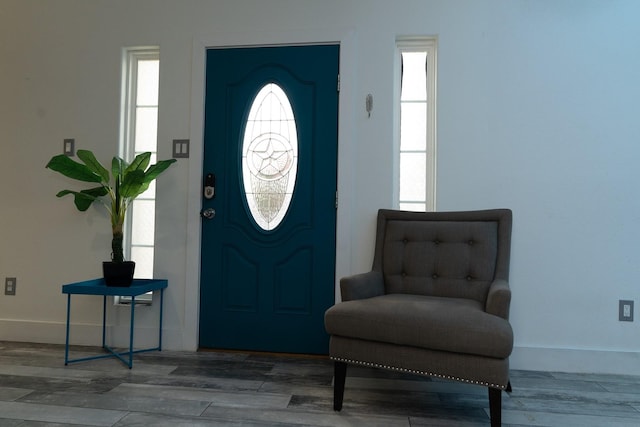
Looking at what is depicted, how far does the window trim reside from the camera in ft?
8.36

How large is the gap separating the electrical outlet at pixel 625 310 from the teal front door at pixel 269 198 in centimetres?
170

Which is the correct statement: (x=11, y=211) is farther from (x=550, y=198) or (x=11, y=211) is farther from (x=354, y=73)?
(x=550, y=198)

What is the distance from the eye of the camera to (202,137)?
2.67 meters

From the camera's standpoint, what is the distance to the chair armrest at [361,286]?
192 cm

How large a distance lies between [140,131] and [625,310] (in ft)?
10.9

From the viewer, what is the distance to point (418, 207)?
259cm

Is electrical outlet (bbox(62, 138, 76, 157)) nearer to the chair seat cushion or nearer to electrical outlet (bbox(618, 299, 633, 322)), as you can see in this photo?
the chair seat cushion

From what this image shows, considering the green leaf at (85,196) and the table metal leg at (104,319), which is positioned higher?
the green leaf at (85,196)

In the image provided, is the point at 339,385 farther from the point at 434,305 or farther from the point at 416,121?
the point at 416,121

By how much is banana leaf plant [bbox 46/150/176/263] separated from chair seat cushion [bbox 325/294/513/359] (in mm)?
1455

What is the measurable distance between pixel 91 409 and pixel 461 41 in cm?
281

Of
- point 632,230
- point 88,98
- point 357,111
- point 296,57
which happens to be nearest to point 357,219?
point 357,111

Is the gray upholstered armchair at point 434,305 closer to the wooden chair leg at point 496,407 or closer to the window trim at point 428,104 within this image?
the wooden chair leg at point 496,407

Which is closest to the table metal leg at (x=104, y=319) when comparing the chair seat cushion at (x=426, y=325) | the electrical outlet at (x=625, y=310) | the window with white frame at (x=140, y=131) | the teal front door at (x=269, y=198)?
the window with white frame at (x=140, y=131)
